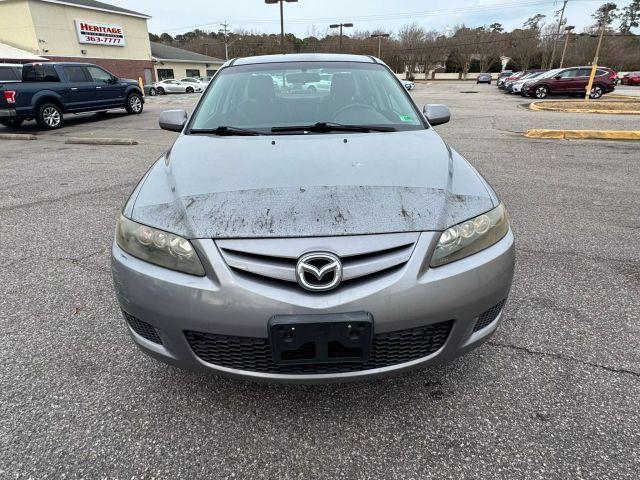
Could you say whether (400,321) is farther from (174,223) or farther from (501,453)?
(174,223)

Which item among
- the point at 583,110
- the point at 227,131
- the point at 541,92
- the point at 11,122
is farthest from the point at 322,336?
the point at 541,92

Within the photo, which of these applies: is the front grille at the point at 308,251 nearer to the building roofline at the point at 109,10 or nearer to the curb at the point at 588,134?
the curb at the point at 588,134

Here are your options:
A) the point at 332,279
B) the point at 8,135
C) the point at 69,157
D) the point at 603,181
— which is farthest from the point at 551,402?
the point at 8,135

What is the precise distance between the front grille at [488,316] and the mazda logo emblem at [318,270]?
673 millimetres

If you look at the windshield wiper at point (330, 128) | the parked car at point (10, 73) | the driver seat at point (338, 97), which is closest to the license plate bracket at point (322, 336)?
the windshield wiper at point (330, 128)

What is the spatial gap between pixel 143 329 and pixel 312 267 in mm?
816

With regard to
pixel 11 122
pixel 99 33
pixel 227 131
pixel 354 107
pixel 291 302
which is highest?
pixel 99 33

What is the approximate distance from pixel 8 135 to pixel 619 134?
1497 centimetres

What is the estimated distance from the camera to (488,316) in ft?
5.82

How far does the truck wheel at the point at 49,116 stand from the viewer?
1156 centimetres

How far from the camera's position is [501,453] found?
1.65 m

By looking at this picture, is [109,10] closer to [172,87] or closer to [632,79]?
[172,87]

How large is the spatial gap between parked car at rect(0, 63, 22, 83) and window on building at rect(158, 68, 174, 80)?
116ft

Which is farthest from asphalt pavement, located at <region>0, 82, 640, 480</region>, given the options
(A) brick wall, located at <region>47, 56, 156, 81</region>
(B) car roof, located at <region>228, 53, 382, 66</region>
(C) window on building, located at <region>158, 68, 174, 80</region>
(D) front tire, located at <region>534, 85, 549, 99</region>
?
(C) window on building, located at <region>158, 68, 174, 80</region>
